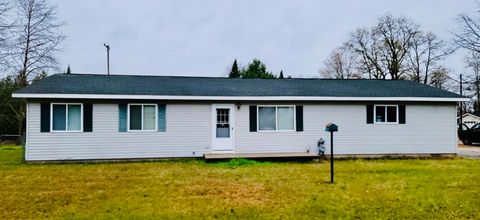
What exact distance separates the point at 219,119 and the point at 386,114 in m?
6.45

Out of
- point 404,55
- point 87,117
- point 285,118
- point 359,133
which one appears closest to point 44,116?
point 87,117

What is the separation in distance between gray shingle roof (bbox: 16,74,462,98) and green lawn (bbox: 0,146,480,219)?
293 centimetres

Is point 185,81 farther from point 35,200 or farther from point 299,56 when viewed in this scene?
point 299,56

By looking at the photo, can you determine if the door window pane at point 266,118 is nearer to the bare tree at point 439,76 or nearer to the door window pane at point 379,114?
the door window pane at point 379,114

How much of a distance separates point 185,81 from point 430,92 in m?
10.2

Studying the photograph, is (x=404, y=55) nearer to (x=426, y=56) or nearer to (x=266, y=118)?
(x=426, y=56)

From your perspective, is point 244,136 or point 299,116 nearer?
point 244,136

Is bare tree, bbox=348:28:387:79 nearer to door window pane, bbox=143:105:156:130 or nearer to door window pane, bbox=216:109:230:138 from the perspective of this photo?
door window pane, bbox=216:109:230:138

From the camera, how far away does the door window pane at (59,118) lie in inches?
496

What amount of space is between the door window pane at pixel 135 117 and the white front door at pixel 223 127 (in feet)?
8.53

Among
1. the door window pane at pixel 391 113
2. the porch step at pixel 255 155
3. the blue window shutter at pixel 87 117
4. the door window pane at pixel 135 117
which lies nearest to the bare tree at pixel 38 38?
the blue window shutter at pixel 87 117

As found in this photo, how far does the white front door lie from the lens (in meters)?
13.8

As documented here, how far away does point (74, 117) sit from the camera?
1278 cm

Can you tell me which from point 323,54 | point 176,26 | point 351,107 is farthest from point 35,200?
point 323,54
